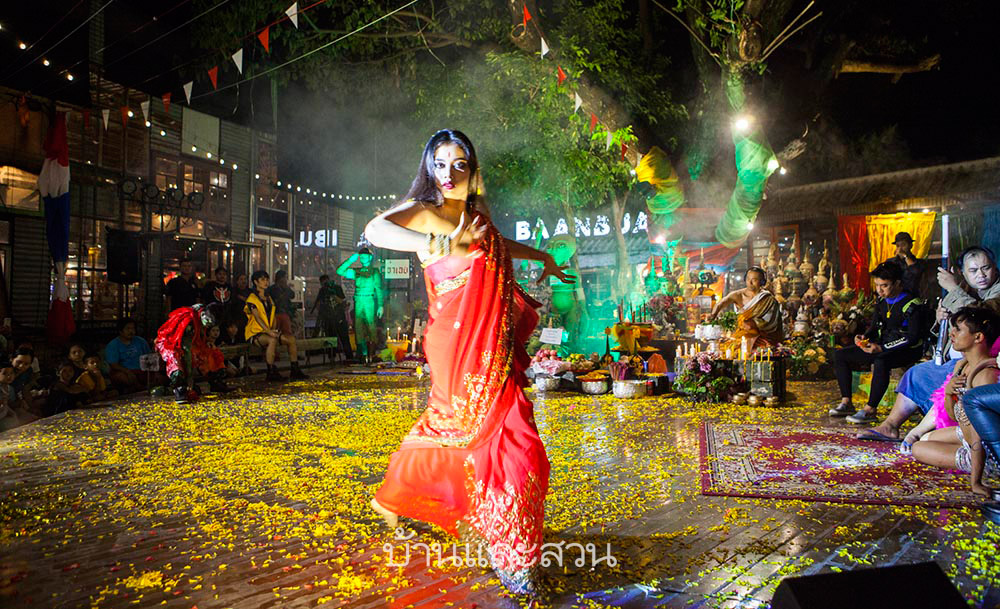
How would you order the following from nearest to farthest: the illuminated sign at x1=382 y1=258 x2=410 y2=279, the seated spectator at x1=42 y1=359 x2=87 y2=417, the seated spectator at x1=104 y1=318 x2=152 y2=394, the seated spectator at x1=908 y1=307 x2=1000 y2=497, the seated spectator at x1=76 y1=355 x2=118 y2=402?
1. the seated spectator at x1=908 y1=307 x2=1000 y2=497
2. the seated spectator at x1=42 y1=359 x2=87 y2=417
3. the seated spectator at x1=76 y1=355 x2=118 y2=402
4. the seated spectator at x1=104 y1=318 x2=152 y2=394
5. the illuminated sign at x1=382 y1=258 x2=410 y2=279

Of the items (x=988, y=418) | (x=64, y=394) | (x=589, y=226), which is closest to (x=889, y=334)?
(x=988, y=418)

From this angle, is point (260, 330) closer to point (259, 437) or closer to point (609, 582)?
point (259, 437)

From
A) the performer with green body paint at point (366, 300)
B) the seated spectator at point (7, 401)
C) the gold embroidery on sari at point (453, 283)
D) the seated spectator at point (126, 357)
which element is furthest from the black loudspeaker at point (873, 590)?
the performer with green body paint at point (366, 300)

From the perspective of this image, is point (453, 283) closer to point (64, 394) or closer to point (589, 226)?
point (64, 394)

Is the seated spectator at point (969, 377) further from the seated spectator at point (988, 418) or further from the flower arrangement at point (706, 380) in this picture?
the flower arrangement at point (706, 380)

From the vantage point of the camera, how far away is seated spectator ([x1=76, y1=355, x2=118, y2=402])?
8.04 meters

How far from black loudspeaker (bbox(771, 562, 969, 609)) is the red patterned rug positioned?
87.9 inches

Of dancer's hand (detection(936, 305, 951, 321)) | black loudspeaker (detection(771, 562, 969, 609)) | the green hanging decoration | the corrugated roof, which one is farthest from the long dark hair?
the corrugated roof

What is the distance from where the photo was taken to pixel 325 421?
7066 mm

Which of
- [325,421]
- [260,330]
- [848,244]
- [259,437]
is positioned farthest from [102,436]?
[848,244]

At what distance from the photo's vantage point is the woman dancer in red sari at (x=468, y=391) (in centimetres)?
270

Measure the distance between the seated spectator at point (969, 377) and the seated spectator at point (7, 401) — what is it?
8.63 metres

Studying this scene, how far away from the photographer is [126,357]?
920 cm

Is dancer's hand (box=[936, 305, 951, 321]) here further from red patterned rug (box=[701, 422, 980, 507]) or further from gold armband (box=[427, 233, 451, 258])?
gold armband (box=[427, 233, 451, 258])
